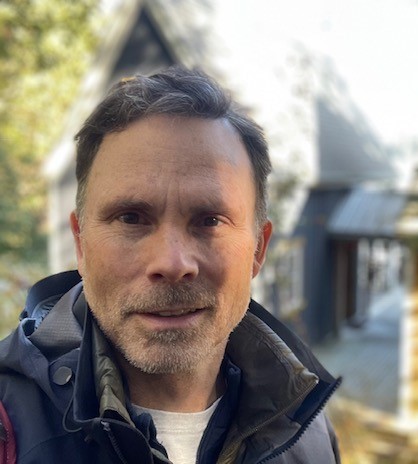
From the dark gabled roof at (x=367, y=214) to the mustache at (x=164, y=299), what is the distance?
39.5 ft

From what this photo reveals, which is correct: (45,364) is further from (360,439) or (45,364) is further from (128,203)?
(360,439)

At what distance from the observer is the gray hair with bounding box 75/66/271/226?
148 centimetres

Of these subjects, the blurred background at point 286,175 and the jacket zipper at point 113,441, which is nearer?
the jacket zipper at point 113,441

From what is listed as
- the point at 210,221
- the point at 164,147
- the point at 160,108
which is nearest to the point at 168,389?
the point at 210,221

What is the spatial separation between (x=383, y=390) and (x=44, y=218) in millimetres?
12889

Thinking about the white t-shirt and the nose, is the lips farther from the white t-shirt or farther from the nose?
the white t-shirt

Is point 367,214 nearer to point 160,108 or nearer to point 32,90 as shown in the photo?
point 32,90

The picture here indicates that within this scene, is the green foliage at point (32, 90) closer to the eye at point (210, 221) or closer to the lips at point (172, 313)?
the eye at point (210, 221)

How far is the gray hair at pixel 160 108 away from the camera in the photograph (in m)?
1.48

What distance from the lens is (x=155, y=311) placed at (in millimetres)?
1380

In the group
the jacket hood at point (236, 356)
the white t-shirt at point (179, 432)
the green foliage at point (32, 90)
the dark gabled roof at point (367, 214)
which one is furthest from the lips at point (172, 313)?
the dark gabled roof at point (367, 214)

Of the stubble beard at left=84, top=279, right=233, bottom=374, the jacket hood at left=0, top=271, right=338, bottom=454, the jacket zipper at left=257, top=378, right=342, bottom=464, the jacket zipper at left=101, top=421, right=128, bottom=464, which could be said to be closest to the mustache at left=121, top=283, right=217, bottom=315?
the stubble beard at left=84, top=279, right=233, bottom=374

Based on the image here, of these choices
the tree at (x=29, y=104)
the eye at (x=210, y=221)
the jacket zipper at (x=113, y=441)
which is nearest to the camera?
the jacket zipper at (x=113, y=441)

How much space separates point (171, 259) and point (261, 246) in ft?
1.63
